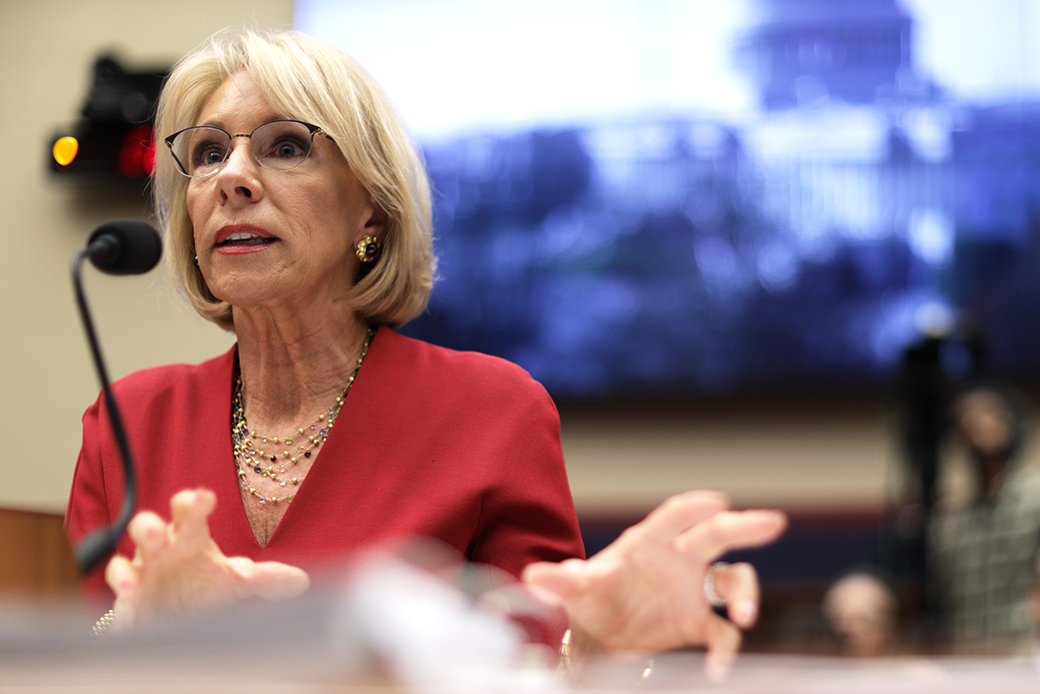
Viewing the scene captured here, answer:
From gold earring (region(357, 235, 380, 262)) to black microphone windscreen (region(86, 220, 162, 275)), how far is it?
414mm

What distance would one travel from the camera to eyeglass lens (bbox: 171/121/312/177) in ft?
4.00

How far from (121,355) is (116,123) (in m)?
0.63

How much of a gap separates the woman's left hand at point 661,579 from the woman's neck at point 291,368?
27.4 inches

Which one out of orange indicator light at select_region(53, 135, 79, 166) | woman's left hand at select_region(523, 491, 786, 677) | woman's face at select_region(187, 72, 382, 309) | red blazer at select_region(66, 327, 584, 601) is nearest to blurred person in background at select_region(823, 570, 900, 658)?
red blazer at select_region(66, 327, 584, 601)

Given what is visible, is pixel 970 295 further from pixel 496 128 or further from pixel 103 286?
pixel 103 286

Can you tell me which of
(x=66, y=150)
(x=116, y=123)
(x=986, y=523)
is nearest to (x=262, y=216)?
(x=66, y=150)

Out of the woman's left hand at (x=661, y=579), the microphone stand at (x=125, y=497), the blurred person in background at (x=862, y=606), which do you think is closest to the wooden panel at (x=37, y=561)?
the microphone stand at (x=125, y=497)

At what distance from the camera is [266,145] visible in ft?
4.01

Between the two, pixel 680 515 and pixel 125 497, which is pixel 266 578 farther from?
pixel 680 515

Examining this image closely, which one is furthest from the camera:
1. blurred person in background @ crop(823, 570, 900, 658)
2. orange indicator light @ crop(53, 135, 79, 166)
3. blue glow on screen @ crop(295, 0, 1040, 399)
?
blue glow on screen @ crop(295, 0, 1040, 399)

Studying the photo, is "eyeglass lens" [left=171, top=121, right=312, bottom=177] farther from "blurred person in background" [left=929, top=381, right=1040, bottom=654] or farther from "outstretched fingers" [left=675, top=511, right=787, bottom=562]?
"blurred person in background" [left=929, top=381, right=1040, bottom=654]

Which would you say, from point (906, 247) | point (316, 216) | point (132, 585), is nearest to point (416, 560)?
point (132, 585)

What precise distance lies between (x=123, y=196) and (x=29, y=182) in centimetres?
32

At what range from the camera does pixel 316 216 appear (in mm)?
1238
